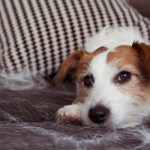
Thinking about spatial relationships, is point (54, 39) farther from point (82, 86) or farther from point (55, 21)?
point (82, 86)

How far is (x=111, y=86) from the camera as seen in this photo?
1.30m

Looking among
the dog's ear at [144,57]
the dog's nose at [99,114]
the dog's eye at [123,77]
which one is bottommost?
the dog's nose at [99,114]

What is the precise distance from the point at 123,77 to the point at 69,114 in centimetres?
20

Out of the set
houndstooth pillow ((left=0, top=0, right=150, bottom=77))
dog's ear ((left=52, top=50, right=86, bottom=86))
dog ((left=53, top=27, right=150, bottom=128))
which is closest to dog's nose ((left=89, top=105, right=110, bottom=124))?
dog ((left=53, top=27, right=150, bottom=128))

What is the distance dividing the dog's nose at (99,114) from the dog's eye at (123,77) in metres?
0.15

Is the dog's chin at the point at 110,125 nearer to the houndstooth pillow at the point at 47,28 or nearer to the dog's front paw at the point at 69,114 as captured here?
the dog's front paw at the point at 69,114

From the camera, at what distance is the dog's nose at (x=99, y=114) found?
120 cm

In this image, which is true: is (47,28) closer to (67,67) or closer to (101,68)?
(67,67)

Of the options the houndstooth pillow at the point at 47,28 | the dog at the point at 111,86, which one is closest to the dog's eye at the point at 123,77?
the dog at the point at 111,86

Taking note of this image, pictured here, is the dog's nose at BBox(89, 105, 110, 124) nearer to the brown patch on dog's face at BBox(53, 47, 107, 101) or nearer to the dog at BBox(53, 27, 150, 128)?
the dog at BBox(53, 27, 150, 128)

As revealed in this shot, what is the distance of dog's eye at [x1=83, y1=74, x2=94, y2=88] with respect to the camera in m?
1.37

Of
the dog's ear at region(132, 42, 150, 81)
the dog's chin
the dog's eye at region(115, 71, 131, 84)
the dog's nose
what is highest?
the dog's ear at region(132, 42, 150, 81)

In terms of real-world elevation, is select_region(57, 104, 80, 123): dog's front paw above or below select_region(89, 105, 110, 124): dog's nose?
below

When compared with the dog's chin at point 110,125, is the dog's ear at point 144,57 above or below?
above
